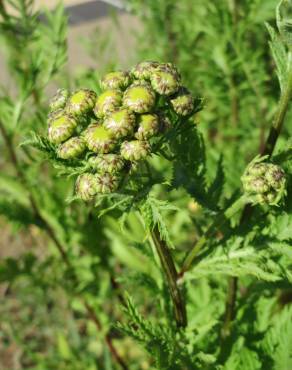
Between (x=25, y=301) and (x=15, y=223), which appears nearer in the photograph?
(x=15, y=223)

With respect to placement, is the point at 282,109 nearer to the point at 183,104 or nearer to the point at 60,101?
the point at 183,104

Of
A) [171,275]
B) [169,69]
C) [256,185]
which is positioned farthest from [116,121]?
[171,275]

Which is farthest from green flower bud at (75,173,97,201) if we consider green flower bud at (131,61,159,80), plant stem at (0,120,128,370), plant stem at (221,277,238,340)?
plant stem at (0,120,128,370)

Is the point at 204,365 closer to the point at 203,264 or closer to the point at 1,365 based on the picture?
the point at 203,264

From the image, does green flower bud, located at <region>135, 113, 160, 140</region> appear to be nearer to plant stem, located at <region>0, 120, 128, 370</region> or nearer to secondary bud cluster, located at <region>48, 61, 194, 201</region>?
secondary bud cluster, located at <region>48, 61, 194, 201</region>

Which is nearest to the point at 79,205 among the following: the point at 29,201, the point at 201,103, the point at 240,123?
the point at 29,201

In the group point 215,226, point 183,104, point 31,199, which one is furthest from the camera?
point 31,199
